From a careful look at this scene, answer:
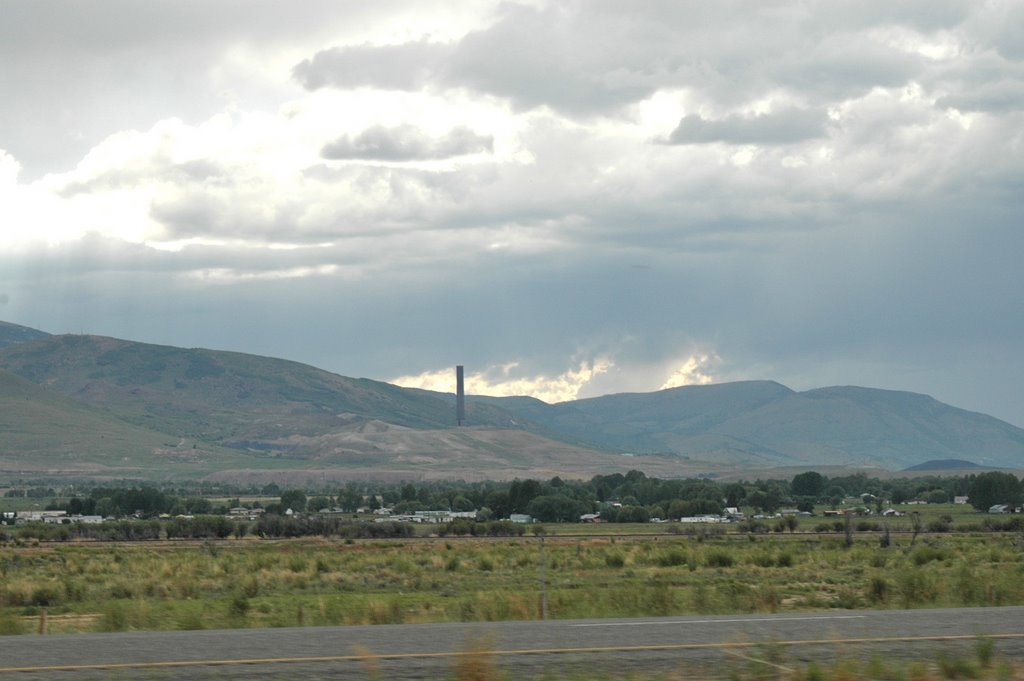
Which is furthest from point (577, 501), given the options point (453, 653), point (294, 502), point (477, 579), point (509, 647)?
point (453, 653)

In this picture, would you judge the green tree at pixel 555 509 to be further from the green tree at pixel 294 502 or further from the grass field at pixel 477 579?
the grass field at pixel 477 579

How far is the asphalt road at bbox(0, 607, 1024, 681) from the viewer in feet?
58.4

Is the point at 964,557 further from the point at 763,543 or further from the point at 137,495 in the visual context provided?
the point at 137,495

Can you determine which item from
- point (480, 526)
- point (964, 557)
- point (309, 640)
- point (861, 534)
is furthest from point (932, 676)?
point (480, 526)

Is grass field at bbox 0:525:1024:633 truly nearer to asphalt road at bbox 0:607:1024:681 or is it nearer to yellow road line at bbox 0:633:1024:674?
asphalt road at bbox 0:607:1024:681

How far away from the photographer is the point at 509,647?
65.8 ft

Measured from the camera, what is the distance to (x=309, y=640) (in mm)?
21078

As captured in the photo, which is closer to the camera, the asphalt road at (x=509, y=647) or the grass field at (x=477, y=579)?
the asphalt road at (x=509, y=647)

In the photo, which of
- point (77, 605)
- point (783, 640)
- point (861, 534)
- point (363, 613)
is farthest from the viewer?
point (861, 534)

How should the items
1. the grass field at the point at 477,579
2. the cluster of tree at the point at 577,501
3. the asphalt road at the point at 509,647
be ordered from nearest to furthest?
the asphalt road at the point at 509,647 → the grass field at the point at 477,579 → the cluster of tree at the point at 577,501

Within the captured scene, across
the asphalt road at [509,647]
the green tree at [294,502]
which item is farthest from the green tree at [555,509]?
the asphalt road at [509,647]

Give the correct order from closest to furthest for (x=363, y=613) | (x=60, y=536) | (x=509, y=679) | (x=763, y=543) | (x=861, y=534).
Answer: (x=509, y=679) → (x=363, y=613) → (x=763, y=543) → (x=861, y=534) → (x=60, y=536)

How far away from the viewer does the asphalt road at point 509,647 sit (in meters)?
17.8

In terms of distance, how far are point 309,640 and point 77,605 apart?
21.8 metres
